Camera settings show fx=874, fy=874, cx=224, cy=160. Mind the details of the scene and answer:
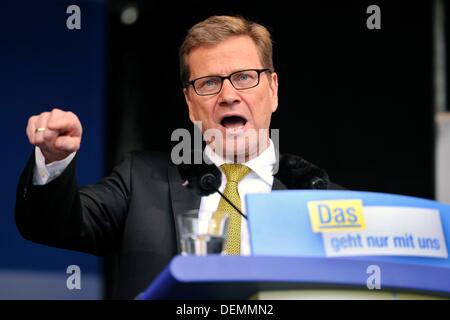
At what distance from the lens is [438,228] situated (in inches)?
62.9

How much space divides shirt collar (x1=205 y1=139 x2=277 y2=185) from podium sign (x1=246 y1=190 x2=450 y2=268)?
638 millimetres

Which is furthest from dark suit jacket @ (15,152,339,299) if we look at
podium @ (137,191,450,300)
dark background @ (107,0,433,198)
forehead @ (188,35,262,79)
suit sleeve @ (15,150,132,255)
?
dark background @ (107,0,433,198)

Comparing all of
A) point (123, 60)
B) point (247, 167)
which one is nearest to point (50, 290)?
point (123, 60)

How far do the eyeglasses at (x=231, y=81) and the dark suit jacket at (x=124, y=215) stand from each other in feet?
0.70

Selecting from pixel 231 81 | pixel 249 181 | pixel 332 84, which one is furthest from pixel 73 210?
pixel 332 84

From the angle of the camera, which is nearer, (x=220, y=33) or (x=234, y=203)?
(x=234, y=203)

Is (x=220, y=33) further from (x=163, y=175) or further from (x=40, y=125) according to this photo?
(x=40, y=125)

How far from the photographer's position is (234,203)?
205 cm

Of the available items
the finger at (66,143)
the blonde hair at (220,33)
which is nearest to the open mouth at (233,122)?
the blonde hair at (220,33)

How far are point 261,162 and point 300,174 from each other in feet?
0.72

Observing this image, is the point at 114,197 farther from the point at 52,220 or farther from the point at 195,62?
the point at 195,62

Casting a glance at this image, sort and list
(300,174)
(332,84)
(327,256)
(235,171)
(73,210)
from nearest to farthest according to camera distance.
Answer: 1. (327,256)
2. (73,210)
3. (300,174)
4. (235,171)
5. (332,84)

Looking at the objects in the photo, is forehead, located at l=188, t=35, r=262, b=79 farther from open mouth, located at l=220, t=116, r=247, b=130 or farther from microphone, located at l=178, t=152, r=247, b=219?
microphone, located at l=178, t=152, r=247, b=219

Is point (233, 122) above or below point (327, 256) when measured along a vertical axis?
above
